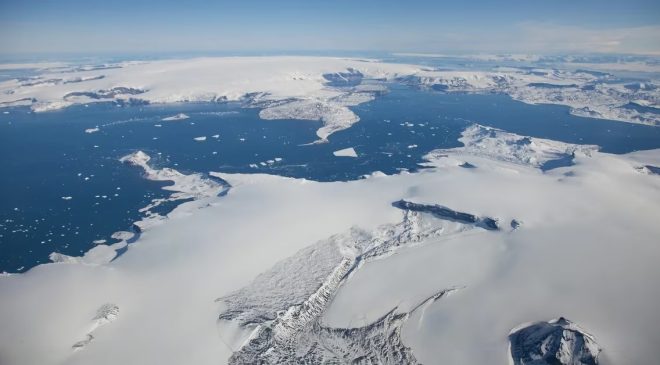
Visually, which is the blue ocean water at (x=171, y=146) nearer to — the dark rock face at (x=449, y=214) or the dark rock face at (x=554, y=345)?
the dark rock face at (x=449, y=214)

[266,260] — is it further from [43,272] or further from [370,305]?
[43,272]

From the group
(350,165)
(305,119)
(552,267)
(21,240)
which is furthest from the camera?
(305,119)

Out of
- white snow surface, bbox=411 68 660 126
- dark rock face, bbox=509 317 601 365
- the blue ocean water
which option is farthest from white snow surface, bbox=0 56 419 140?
dark rock face, bbox=509 317 601 365

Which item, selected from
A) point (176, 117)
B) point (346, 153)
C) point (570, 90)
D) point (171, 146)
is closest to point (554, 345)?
point (346, 153)

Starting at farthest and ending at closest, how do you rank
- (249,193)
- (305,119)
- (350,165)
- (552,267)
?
1. (305,119)
2. (350,165)
3. (249,193)
4. (552,267)

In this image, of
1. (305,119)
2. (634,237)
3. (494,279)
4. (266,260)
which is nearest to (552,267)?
(494,279)

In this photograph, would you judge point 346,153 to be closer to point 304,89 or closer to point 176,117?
point 176,117
